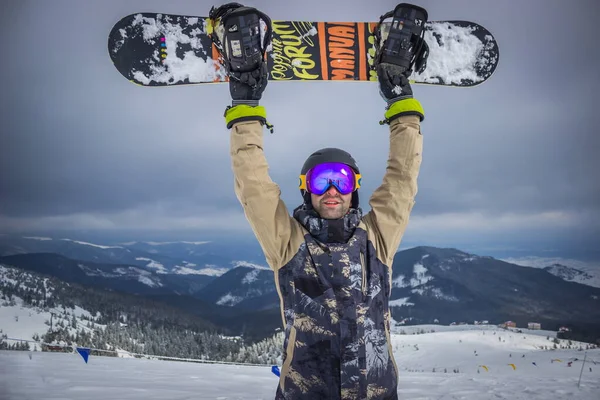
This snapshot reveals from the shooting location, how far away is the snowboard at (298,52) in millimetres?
4074

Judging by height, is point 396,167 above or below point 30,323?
above

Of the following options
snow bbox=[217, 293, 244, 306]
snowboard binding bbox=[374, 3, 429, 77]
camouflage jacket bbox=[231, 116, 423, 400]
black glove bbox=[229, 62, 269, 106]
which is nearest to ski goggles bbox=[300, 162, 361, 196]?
camouflage jacket bbox=[231, 116, 423, 400]

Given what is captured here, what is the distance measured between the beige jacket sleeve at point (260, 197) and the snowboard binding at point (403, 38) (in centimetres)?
115

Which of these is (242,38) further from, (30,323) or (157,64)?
(30,323)

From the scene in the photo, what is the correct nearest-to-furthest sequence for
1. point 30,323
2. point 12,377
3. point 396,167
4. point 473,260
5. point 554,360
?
point 396,167
point 12,377
point 554,360
point 30,323
point 473,260

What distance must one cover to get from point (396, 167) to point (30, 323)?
46399 mm

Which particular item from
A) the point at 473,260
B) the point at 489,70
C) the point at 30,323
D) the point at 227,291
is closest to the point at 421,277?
the point at 473,260

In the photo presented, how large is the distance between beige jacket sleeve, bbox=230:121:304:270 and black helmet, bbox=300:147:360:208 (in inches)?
12.2

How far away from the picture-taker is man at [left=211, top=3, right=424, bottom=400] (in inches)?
78.3

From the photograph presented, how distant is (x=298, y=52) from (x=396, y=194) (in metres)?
2.61

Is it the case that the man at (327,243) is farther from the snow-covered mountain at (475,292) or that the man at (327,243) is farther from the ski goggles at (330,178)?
the snow-covered mountain at (475,292)

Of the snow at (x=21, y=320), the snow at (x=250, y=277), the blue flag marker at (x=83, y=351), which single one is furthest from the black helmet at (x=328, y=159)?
the snow at (x=250, y=277)

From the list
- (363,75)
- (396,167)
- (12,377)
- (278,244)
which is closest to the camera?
(278,244)

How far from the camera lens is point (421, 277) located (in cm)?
9419
